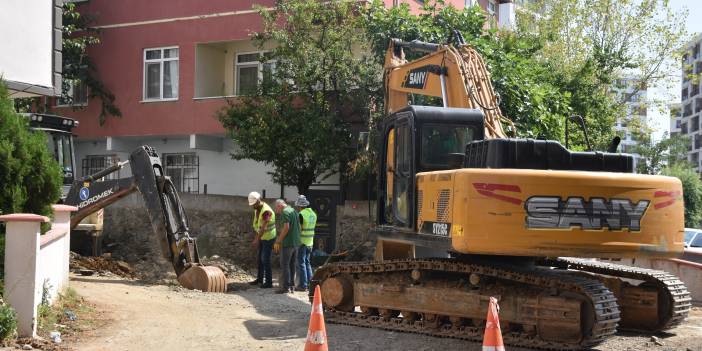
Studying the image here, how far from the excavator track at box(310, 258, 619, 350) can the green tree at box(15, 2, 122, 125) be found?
15.2m

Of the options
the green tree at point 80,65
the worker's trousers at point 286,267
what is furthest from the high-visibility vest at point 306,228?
the green tree at point 80,65

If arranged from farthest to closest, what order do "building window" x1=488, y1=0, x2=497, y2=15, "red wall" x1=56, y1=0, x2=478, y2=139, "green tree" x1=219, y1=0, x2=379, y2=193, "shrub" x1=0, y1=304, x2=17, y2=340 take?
"building window" x1=488, y1=0, x2=497, y2=15 < "red wall" x1=56, y1=0, x2=478, y2=139 < "green tree" x1=219, y1=0, x2=379, y2=193 < "shrub" x1=0, y1=304, x2=17, y2=340

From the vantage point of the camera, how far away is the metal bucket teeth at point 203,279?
1441cm

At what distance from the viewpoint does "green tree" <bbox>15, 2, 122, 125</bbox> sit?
2402 centimetres

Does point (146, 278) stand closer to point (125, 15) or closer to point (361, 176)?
point (361, 176)

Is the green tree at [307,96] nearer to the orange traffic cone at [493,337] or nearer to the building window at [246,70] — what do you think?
the building window at [246,70]

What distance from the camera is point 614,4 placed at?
3017 centimetres

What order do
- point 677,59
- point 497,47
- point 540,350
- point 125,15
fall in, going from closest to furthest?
1. point 540,350
2. point 497,47
3. point 125,15
4. point 677,59

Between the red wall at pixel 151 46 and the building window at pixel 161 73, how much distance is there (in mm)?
197

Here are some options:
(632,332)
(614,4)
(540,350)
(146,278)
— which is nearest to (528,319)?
(540,350)

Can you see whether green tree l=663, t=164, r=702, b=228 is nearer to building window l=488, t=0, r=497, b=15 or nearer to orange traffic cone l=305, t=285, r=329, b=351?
building window l=488, t=0, r=497, b=15

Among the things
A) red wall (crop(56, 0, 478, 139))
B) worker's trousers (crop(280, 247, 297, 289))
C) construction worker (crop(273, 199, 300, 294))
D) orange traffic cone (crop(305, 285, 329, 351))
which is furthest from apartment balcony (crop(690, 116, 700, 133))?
orange traffic cone (crop(305, 285, 329, 351))

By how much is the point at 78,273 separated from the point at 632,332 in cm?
1017

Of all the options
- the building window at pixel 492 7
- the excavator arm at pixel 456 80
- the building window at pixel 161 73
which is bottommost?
the excavator arm at pixel 456 80
